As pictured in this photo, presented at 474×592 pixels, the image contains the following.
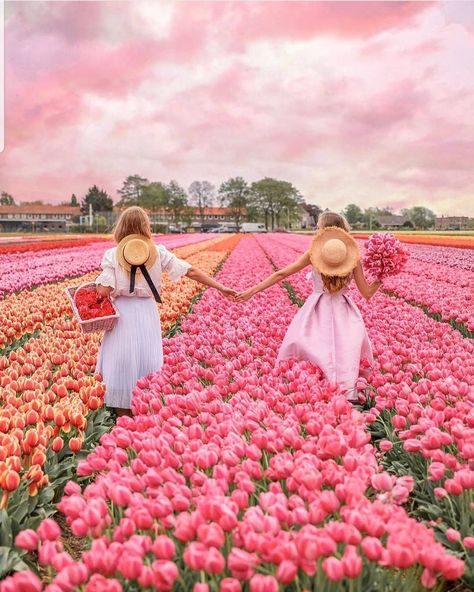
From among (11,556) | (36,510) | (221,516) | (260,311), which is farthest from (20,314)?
(221,516)

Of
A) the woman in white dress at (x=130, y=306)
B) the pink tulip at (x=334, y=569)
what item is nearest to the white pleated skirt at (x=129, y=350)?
the woman in white dress at (x=130, y=306)

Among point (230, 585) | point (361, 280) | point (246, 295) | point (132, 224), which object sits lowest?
point (230, 585)

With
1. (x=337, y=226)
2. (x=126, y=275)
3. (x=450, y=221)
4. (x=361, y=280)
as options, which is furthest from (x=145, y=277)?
(x=450, y=221)

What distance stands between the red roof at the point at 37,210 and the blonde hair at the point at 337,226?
151 meters

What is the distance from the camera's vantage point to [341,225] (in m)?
5.48

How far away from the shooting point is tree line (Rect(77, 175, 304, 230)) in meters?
113

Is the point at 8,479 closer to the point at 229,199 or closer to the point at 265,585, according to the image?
the point at 265,585

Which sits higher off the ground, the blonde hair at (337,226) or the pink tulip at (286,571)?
the blonde hair at (337,226)

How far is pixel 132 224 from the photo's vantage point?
5.07m

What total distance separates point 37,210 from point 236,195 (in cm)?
5271

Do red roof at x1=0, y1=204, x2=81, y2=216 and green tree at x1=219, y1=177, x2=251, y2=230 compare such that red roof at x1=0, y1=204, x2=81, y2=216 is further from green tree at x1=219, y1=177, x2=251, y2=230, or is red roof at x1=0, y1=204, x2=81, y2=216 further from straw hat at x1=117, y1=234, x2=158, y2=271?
straw hat at x1=117, y1=234, x2=158, y2=271

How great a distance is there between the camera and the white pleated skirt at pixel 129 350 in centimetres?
494

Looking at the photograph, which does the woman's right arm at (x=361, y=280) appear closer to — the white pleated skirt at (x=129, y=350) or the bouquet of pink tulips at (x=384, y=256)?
the bouquet of pink tulips at (x=384, y=256)

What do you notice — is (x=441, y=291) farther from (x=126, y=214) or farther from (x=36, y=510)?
(x=36, y=510)
